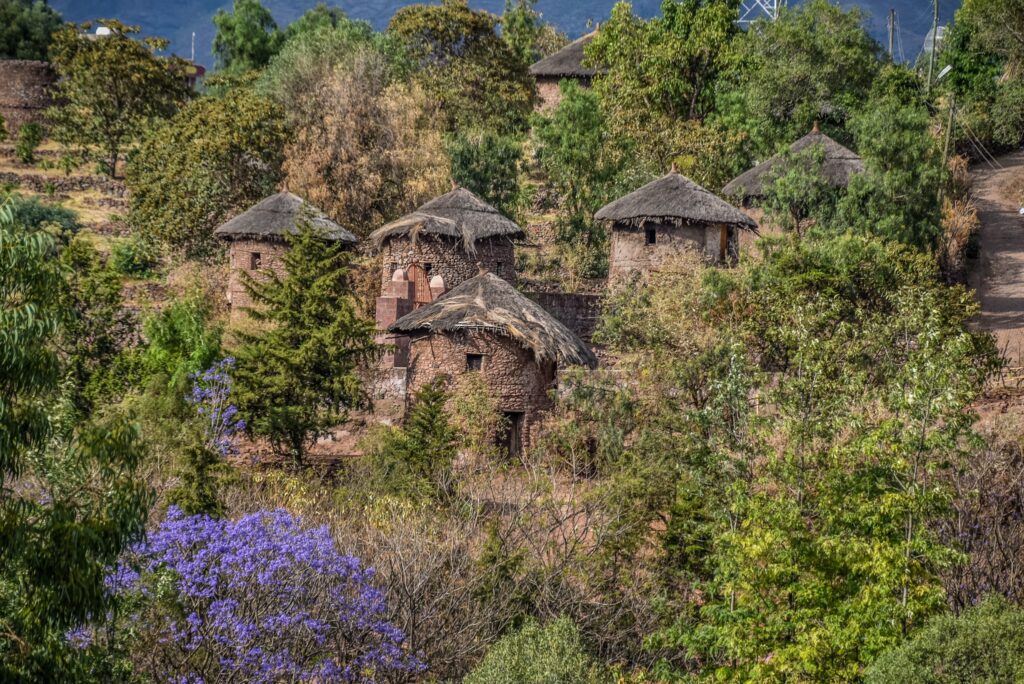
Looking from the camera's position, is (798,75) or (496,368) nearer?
(496,368)

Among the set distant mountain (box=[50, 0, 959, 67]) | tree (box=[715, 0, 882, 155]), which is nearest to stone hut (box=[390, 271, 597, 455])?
tree (box=[715, 0, 882, 155])

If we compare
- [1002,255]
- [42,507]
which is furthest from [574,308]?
[42,507]

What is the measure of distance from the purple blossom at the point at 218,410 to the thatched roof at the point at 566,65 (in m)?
27.8

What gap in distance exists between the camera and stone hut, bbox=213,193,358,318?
34.7 m

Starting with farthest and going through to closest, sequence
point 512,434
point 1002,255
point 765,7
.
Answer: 1. point 765,7
2. point 1002,255
3. point 512,434

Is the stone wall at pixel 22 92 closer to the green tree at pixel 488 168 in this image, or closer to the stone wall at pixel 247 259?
the green tree at pixel 488 168

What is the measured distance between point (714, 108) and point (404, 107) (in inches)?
457

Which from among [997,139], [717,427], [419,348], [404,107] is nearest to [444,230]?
[419,348]

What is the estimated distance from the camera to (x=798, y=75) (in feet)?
144

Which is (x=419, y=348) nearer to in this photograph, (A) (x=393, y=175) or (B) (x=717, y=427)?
(B) (x=717, y=427)

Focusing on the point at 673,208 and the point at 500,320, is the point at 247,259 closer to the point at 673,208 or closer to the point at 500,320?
the point at 673,208

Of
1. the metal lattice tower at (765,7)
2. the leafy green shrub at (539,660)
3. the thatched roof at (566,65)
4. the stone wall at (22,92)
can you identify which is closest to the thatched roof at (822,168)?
the metal lattice tower at (765,7)

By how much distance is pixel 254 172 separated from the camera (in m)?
39.3

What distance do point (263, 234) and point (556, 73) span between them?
65.4 feet
